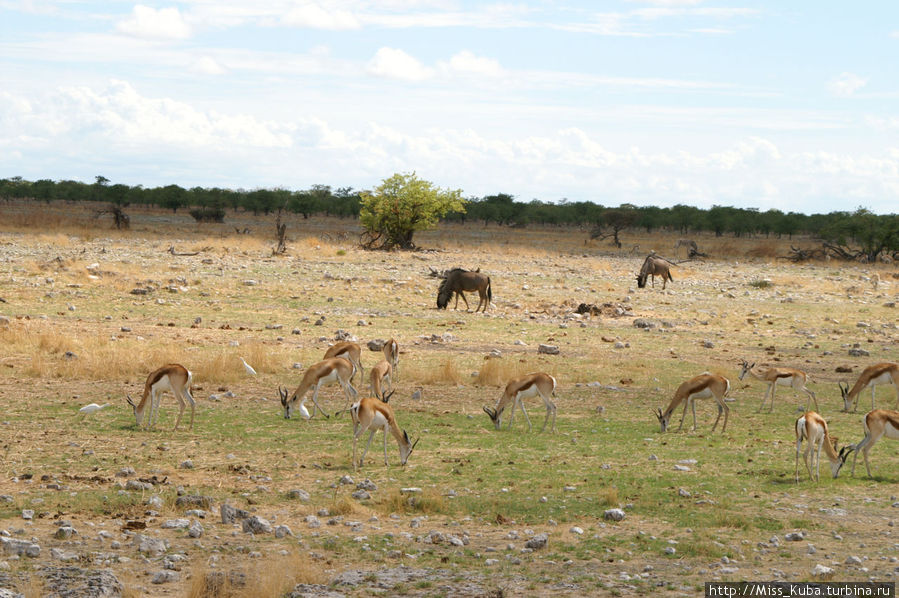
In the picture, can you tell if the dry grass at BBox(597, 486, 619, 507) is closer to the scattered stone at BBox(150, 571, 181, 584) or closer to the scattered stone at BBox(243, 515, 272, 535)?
the scattered stone at BBox(243, 515, 272, 535)

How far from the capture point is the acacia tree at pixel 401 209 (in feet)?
167

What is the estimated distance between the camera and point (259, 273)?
34.6 meters

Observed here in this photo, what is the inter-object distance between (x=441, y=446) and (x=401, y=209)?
1540 inches

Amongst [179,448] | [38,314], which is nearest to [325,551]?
[179,448]

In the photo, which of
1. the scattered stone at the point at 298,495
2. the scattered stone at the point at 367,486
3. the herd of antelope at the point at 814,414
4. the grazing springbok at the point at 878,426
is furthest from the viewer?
the grazing springbok at the point at 878,426

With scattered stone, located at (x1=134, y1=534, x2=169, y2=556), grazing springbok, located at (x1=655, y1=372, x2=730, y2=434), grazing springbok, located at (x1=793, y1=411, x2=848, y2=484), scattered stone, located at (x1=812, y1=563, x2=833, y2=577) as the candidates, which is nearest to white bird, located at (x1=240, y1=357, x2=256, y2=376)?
grazing springbok, located at (x1=655, y1=372, x2=730, y2=434)

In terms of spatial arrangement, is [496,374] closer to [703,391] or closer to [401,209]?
[703,391]

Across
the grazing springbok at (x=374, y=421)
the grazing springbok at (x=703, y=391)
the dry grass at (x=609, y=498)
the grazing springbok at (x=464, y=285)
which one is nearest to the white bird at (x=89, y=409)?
the grazing springbok at (x=374, y=421)

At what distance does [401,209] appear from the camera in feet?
167

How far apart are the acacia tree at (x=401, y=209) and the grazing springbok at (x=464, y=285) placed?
2069 cm

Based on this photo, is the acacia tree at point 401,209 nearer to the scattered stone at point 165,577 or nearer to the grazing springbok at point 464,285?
the grazing springbok at point 464,285

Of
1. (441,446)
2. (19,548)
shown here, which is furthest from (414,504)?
(19,548)

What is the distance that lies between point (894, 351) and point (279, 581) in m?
21.0

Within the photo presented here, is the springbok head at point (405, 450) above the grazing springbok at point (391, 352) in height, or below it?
below
